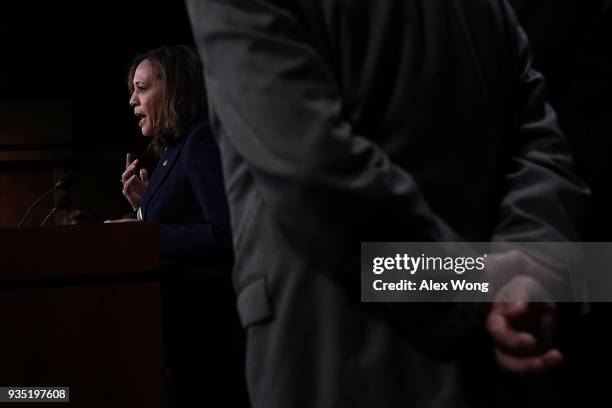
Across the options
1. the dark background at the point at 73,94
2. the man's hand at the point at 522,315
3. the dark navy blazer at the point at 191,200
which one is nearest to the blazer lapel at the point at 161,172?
the dark navy blazer at the point at 191,200

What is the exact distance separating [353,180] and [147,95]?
1.71 meters

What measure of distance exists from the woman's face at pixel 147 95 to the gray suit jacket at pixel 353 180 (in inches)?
60.0

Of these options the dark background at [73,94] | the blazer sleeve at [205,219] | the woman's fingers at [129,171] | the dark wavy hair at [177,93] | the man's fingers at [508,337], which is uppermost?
the dark background at [73,94]

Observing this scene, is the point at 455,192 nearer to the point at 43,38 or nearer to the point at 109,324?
the point at 109,324

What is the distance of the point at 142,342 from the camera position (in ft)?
5.56

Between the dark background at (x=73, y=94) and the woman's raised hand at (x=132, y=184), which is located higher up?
the dark background at (x=73, y=94)

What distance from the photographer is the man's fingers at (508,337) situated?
59cm

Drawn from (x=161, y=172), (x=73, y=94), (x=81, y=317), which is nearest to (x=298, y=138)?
(x=81, y=317)

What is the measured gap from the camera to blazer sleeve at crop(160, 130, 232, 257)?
72.2 inches

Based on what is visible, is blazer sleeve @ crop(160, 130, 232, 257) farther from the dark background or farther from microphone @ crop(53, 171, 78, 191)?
the dark background

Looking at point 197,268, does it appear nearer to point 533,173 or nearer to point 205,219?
point 205,219

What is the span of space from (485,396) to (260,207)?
0.95 ft

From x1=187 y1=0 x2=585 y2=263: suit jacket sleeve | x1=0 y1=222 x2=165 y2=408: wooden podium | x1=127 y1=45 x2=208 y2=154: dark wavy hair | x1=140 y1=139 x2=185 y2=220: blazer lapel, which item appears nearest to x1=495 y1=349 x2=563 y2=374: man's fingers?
x1=187 y1=0 x2=585 y2=263: suit jacket sleeve

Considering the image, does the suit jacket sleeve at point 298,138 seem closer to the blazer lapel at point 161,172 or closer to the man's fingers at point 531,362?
the man's fingers at point 531,362
